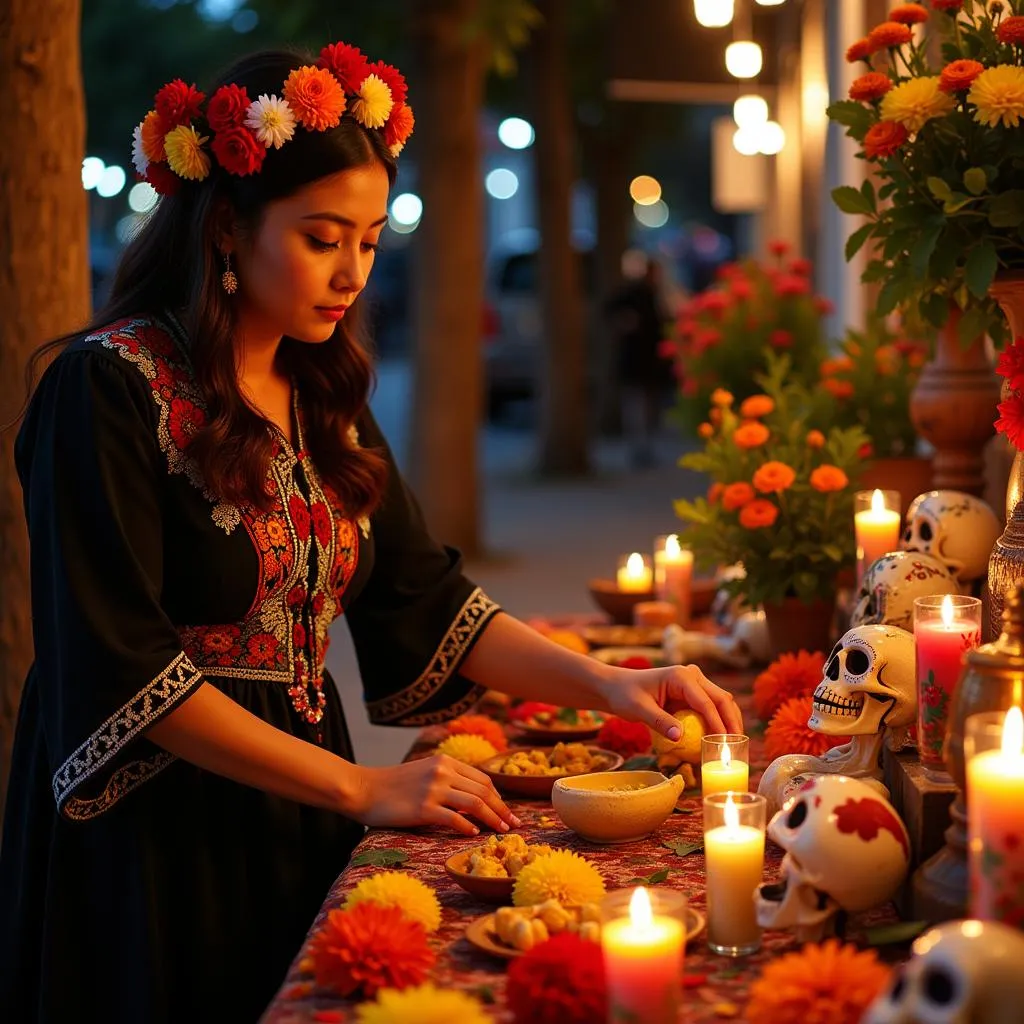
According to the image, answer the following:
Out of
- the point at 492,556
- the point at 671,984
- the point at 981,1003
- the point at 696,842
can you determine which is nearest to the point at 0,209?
the point at 696,842

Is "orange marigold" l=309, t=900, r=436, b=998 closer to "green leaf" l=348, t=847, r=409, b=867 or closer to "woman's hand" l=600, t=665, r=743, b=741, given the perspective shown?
"green leaf" l=348, t=847, r=409, b=867

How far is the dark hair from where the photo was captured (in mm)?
2471

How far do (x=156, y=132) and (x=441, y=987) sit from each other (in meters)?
1.55

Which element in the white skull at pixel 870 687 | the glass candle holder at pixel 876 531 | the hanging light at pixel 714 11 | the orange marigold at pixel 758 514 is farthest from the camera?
the hanging light at pixel 714 11

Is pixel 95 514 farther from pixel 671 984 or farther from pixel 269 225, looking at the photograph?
pixel 671 984

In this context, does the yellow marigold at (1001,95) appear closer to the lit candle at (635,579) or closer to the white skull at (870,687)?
the white skull at (870,687)

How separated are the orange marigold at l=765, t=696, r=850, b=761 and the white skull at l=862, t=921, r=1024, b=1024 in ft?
3.42

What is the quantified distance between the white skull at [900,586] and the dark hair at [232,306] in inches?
35.7

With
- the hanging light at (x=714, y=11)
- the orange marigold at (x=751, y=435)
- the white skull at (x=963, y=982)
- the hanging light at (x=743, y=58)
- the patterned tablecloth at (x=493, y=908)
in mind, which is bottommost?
the patterned tablecloth at (x=493, y=908)

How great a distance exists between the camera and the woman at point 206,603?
2.29m

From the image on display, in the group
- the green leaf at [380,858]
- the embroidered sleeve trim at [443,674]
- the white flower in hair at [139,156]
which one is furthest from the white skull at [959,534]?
the white flower in hair at [139,156]

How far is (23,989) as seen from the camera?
2564mm

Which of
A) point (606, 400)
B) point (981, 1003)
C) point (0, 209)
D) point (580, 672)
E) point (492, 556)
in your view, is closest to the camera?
point (981, 1003)

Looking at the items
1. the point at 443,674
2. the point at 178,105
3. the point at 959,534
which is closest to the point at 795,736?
the point at 959,534
